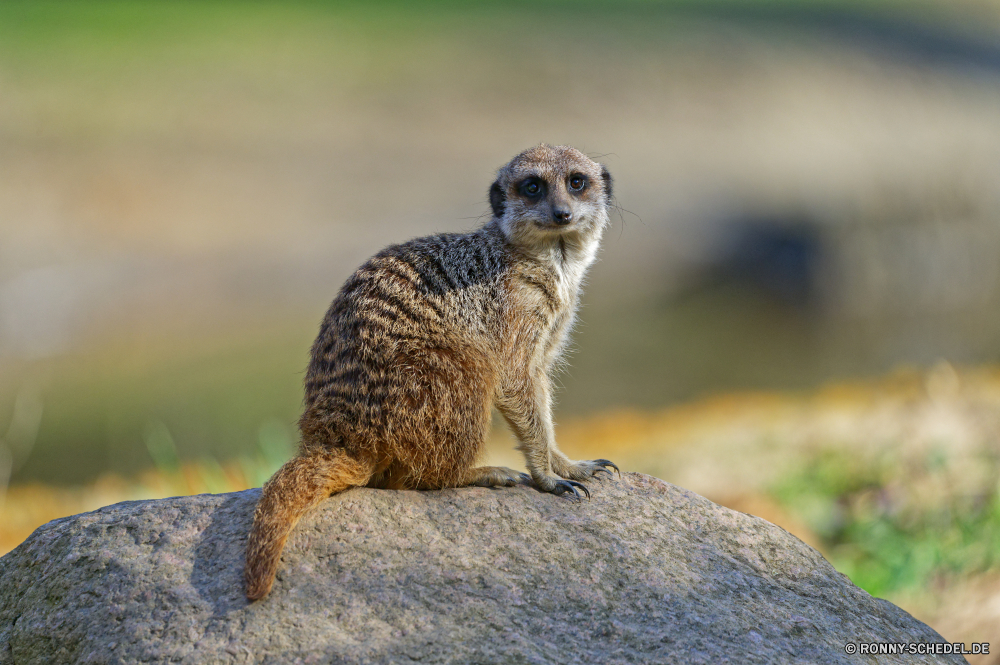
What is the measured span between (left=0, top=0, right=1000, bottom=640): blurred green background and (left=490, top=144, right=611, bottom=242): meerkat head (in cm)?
265

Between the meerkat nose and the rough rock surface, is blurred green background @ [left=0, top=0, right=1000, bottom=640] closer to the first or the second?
the rough rock surface

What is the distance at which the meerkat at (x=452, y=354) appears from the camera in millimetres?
3031

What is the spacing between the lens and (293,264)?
1159cm

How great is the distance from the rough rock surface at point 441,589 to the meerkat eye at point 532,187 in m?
1.15

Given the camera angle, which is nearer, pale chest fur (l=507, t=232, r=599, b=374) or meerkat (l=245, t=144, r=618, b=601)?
meerkat (l=245, t=144, r=618, b=601)

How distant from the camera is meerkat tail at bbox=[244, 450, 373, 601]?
258 centimetres

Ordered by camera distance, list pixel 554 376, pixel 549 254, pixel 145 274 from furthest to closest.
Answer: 1. pixel 145 274
2. pixel 554 376
3. pixel 549 254

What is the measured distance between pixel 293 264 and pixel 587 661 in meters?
9.76

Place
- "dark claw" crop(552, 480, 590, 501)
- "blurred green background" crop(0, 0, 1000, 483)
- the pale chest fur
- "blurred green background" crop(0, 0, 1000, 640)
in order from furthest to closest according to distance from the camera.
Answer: "blurred green background" crop(0, 0, 1000, 483) < "blurred green background" crop(0, 0, 1000, 640) < the pale chest fur < "dark claw" crop(552, 480, 590, 501)

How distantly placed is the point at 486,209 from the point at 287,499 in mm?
7696

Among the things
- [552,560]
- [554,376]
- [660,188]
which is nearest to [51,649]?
[552,560]

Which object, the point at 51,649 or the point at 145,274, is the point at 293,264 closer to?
the point at 145,274

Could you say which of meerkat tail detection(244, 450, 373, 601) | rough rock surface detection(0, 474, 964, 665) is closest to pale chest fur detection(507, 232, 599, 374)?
rough rock surface detection(0, 474, 964, 665)

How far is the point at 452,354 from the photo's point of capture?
3150 millimetres
